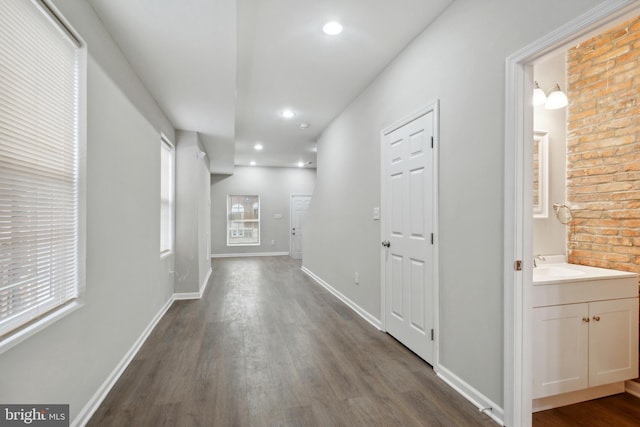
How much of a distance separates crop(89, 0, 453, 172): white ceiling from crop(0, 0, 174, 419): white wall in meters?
0.23

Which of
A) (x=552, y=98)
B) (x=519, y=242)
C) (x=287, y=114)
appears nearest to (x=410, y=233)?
(x=519, y=242)

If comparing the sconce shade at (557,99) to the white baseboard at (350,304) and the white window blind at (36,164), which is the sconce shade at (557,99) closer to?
the white baseboard at (350,304)

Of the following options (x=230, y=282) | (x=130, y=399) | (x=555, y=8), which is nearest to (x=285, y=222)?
(x=230, y=282)

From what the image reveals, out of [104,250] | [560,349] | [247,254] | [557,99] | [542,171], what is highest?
[557,99]

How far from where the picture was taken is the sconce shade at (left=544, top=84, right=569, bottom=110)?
241 cm

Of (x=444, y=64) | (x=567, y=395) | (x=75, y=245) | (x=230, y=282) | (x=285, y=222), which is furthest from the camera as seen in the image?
(x=285, y=222)

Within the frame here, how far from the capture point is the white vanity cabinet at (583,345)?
1940 millimetres

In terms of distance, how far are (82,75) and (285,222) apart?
8131mm

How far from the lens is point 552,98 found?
7.95 ft

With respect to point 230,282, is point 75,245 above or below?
above

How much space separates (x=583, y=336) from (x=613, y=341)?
0.86 ft

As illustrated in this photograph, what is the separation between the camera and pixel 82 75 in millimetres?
1858

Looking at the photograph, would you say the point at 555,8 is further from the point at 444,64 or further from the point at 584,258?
the point at 584,258

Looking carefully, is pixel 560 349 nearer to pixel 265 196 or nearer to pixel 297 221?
pixel 297 221
